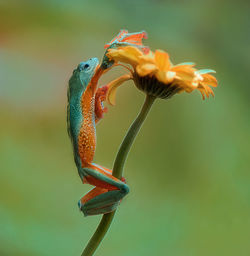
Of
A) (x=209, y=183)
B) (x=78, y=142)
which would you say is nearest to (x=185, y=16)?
(x=209, y=183)

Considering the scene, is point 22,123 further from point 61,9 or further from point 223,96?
point 223,96

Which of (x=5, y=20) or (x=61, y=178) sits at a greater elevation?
(x=5, y=20)

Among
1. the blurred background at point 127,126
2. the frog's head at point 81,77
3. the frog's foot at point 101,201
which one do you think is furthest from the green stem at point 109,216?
the blurred background at point 127,126

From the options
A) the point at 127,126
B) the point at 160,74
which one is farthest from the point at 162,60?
the point at 127,126

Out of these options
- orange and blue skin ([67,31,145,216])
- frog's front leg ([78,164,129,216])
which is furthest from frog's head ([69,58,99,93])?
frog's front leg ([78,164,129,216])

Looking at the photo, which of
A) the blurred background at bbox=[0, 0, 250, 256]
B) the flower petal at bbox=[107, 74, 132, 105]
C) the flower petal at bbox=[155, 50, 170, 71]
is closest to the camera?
the flower petal at bbox=[155, 50, 170, 71]

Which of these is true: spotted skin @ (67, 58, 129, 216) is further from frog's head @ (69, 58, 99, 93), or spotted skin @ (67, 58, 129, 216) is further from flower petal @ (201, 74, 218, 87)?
flower petal @ (201, 74, 218, 87)
